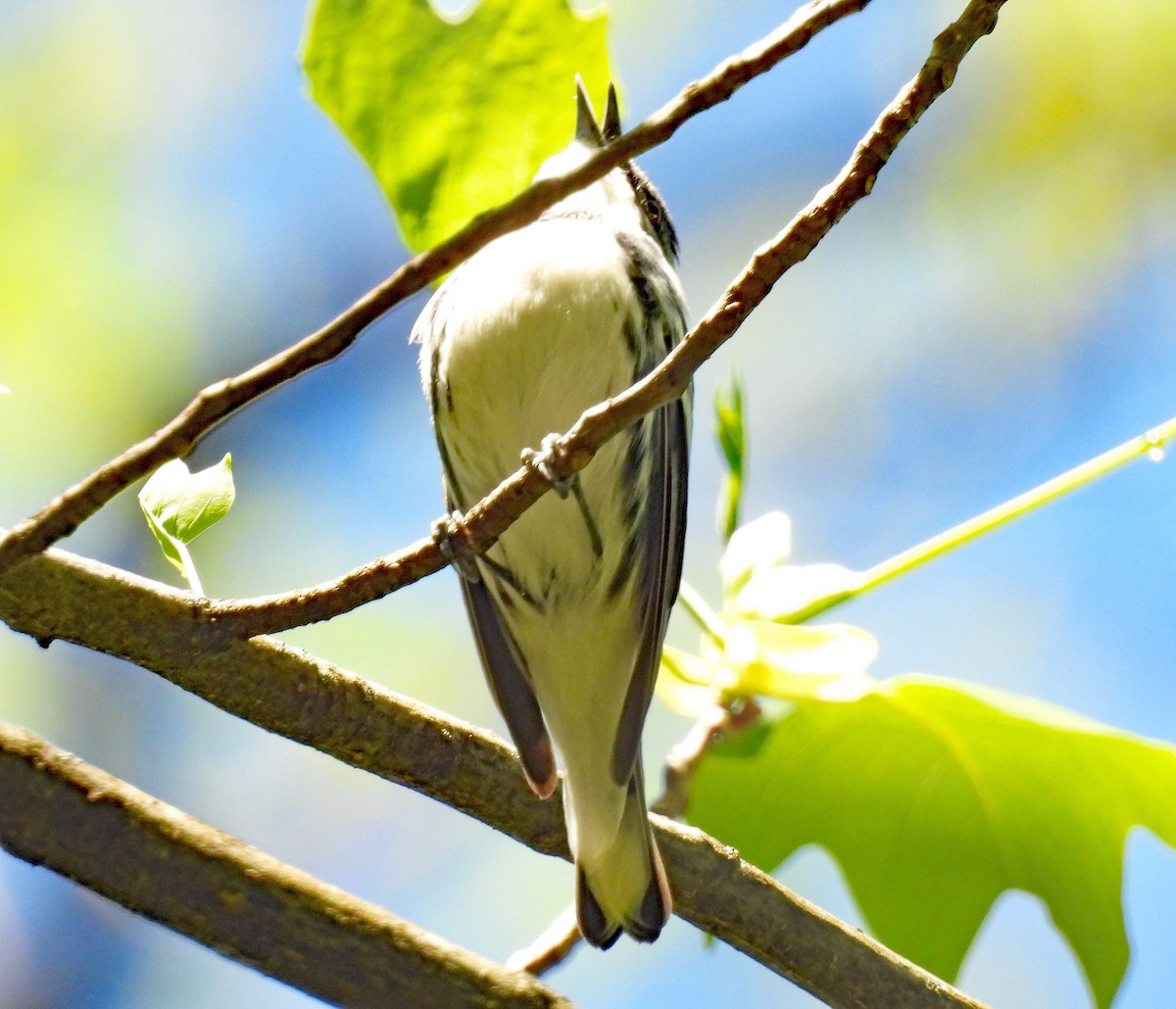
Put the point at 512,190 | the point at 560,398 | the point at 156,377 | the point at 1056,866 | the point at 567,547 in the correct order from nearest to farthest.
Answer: the point at 512,190
the point at 1056,866
the point at 560,398
the point at 567,547
the point at 156,377

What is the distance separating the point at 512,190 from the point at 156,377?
5.03ft

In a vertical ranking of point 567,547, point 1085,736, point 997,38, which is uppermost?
point 997,38

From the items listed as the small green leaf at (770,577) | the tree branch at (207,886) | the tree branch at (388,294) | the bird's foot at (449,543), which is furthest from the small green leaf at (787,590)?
the tree branch at (388,294)

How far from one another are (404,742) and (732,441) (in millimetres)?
518

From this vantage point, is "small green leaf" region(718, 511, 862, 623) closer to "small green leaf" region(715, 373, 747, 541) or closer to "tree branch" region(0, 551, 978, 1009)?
"small green leaf" region(715, 373, 747, 541)

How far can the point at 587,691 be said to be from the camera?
175 centimetres

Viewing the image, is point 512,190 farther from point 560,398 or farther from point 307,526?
point 307,526

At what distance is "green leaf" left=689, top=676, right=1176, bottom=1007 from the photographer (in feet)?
4.62

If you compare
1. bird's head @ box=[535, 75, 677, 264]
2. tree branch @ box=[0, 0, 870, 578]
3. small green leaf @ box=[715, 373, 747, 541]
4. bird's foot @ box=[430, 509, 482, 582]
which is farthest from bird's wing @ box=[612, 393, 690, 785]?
tree branch @ box=[0, 0, 870, 578]

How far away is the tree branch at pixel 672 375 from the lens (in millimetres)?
808

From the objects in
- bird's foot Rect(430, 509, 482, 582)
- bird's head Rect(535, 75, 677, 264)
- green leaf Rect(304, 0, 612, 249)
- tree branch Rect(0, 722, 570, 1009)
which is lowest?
tree branch Rect(0, 722, 570, 1009)

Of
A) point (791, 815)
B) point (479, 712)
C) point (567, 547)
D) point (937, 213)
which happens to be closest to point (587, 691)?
point (567, 547)

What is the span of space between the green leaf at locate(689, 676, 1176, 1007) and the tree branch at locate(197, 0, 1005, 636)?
582mm

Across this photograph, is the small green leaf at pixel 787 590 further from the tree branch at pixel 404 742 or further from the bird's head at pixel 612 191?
the bird's head at pixel 612 191
